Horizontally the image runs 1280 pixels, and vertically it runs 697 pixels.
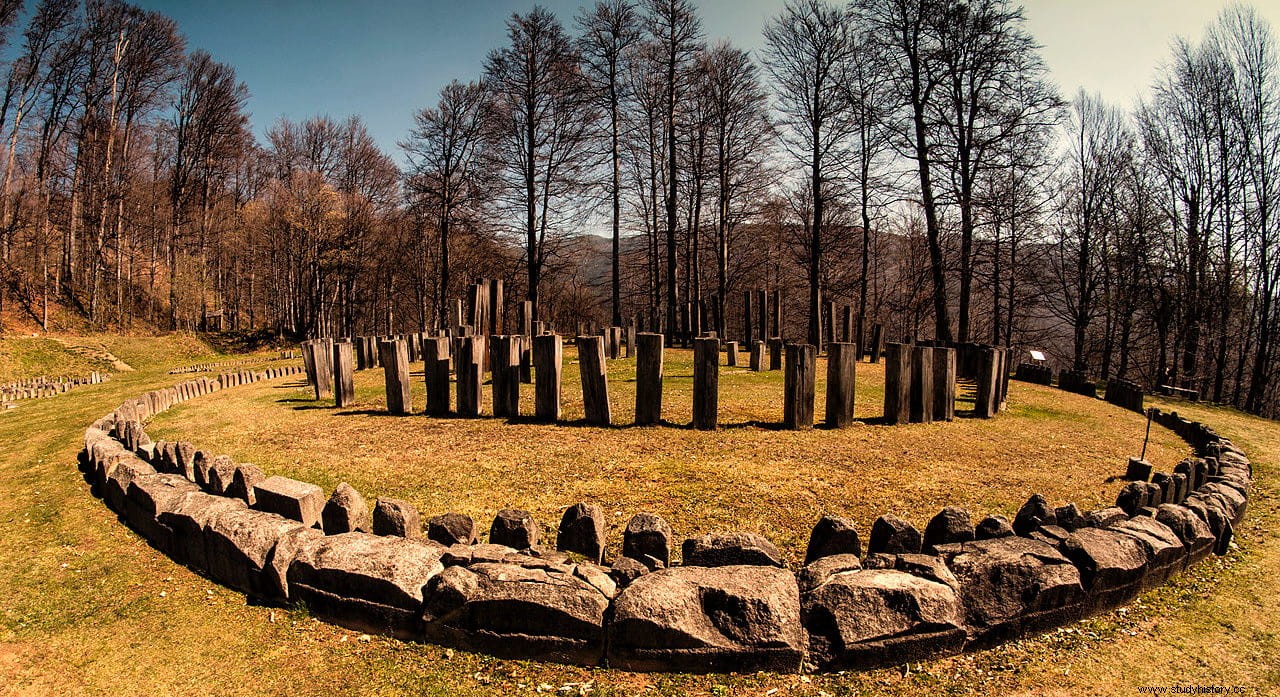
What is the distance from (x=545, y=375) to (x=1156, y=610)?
22.0 ft

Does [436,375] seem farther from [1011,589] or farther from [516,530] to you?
[1011,589]

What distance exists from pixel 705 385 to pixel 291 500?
16.2 ft

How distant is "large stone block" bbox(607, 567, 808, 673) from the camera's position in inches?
104

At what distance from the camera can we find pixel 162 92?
28.0 m

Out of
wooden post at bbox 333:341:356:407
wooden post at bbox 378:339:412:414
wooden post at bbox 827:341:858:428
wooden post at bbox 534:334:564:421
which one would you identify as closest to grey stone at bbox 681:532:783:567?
wooden post at bbox 827:341:858:428

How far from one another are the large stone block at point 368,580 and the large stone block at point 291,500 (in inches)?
19.8

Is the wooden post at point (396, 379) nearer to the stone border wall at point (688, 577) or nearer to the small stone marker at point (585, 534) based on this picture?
the stone border wall at point (688, 577)

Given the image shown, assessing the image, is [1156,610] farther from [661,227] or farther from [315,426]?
[661,227]

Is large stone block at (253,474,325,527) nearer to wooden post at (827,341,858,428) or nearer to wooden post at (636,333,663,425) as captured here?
wooden post at (636,333,663,425)

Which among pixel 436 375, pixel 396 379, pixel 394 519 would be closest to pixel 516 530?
pixel 394 519

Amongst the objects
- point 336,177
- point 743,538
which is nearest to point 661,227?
point 336,177

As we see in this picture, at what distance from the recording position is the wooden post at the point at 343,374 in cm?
976

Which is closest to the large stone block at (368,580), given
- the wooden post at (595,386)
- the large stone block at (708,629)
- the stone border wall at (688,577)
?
the stone border wall at (688,577)

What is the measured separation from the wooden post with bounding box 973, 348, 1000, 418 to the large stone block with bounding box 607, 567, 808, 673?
7.54 metres
